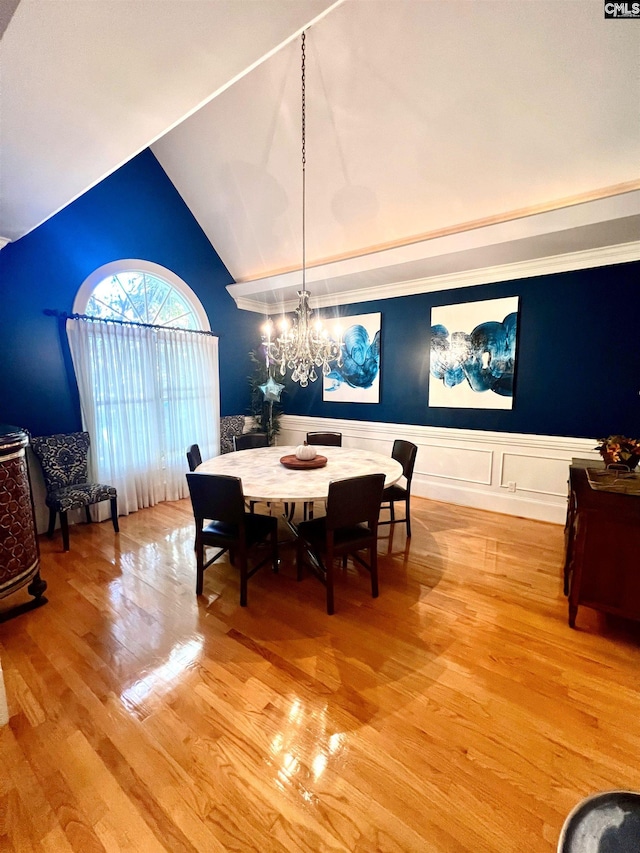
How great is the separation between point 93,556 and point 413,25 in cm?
463

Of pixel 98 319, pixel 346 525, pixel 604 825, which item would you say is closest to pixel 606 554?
pixel 346 525

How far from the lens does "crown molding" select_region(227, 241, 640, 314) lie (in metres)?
3.25

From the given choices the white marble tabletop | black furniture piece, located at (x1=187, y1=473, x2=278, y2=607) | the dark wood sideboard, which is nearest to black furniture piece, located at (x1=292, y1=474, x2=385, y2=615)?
the white marble tabletop

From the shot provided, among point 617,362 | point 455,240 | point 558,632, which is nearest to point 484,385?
point 617,362

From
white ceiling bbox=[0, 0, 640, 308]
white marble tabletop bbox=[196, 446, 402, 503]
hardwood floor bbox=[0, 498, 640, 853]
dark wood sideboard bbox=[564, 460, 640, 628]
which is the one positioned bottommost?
hardwood floor bbox=[0, 498, 640, 853]

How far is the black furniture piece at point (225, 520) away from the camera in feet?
7.34

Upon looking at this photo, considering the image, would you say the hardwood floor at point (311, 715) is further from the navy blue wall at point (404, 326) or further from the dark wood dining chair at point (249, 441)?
the navy blue wall at point (404, 326)

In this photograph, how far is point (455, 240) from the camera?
3.39 meters

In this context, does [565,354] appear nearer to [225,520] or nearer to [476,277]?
[476,277]

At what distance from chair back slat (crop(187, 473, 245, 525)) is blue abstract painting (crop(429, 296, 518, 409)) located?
296 cm

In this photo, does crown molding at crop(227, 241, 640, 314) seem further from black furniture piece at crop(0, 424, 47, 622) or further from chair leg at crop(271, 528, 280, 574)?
black furniture piece at crop(0, 424, 47, 622)

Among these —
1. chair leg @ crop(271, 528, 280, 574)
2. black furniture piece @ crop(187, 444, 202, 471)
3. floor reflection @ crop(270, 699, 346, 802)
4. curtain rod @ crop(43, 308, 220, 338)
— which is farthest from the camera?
curtain rod @ crop(43, 308, 220, 338)

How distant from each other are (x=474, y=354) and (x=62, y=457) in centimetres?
435

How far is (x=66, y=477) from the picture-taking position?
11.4 feet
